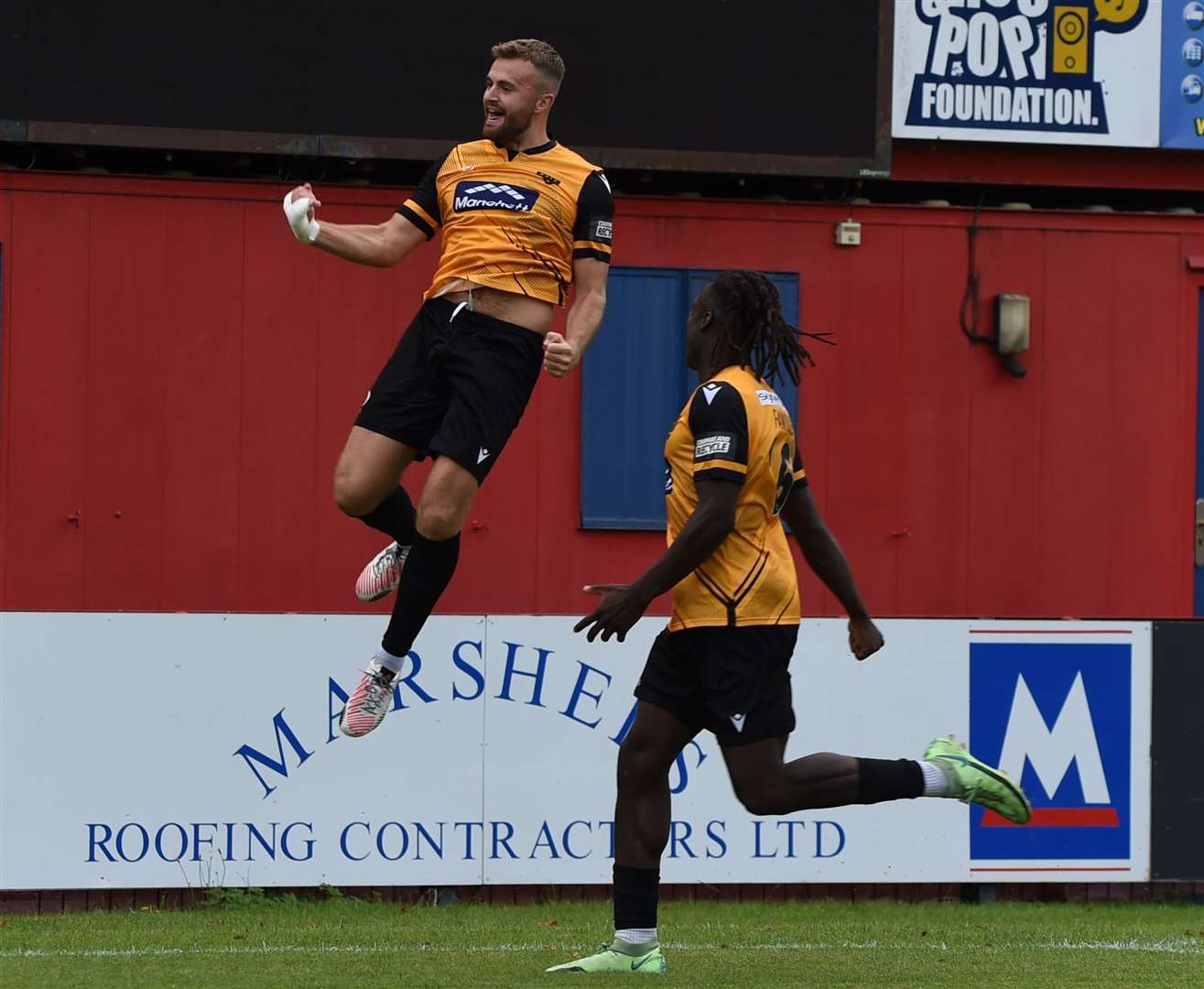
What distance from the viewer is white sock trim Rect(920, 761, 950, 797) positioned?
6.50 metres

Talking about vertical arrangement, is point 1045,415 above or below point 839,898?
above

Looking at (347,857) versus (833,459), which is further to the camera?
(833,459)

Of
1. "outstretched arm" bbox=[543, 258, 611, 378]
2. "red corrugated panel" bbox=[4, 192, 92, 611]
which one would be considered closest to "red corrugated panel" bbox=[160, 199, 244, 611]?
"red corrugated panel" bbox=[4, 192, 92, 611]

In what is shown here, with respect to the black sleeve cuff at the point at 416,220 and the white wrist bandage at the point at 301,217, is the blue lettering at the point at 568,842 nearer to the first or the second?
the black sleeve cuff at the point at 416,220

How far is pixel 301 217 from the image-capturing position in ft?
20.6

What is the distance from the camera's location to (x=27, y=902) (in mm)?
8859

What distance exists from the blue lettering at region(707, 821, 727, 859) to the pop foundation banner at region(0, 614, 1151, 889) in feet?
0.04

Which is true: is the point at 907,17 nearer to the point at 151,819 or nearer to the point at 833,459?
the point at 833,459

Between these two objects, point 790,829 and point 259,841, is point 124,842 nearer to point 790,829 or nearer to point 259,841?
point 259,841

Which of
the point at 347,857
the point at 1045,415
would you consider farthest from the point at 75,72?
the point at 1045,415

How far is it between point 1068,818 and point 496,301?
4.33m

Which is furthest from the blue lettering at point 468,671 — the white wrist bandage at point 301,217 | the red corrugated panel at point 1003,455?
the red corrugated panel at point 1003,455

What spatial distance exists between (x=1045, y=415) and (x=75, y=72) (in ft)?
20.4

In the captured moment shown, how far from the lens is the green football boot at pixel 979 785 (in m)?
6.55
